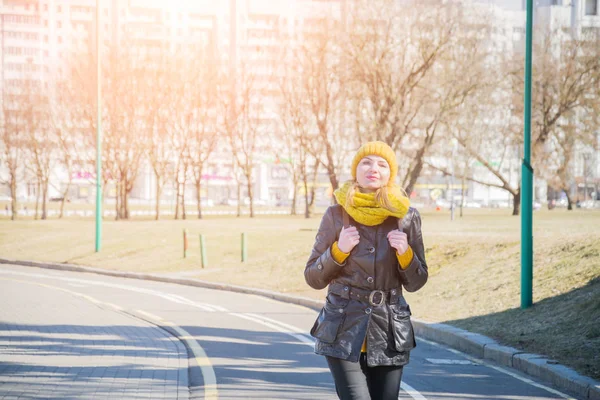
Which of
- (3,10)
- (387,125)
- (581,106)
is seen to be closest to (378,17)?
(387,125)

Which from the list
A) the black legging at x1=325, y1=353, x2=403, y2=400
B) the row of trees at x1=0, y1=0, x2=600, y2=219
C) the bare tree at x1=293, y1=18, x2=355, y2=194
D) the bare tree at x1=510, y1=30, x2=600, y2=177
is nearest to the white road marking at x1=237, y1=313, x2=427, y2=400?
the black legging at x1=325, y1=353, x2=403, y2=400

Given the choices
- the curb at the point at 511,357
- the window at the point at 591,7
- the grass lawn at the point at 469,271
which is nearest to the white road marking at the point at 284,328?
the curb at the point at 511,357

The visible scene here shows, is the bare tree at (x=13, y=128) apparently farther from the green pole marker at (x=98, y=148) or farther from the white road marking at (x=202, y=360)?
the white road marking at (x=202, y=360)

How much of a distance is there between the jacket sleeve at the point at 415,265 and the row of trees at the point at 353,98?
101 feet

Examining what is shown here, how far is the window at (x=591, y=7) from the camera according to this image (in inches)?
1372

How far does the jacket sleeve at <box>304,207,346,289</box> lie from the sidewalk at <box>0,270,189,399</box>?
3622 millimetres

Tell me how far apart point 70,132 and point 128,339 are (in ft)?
157

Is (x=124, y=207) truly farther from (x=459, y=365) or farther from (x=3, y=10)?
(x=3, y=10)

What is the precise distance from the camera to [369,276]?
4449mm

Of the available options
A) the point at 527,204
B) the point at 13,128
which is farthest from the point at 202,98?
the point at 527,204

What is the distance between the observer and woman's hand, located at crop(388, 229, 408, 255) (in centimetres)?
434

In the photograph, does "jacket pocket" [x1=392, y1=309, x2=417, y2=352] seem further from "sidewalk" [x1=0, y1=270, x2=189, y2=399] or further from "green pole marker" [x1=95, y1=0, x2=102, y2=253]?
"green pole marker" [x1=95, y1=0, x2=102, y2=253]

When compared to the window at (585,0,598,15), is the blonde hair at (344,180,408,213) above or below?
below

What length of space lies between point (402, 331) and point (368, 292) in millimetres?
257
